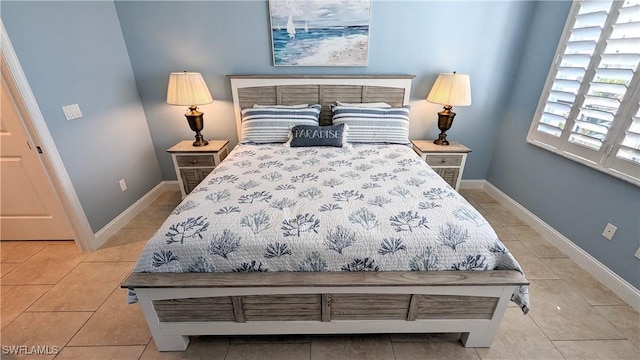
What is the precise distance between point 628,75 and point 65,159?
3.95 m

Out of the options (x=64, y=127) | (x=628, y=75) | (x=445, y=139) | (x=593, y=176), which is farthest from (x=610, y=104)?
(x=64, y=127)

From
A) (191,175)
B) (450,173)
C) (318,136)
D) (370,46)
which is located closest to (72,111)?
(191,175)

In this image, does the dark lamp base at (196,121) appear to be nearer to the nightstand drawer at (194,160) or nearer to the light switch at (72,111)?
the nightstand drawer at (194,160)

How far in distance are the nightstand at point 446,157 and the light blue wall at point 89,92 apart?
114 inches

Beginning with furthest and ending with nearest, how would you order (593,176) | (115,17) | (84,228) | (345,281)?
(115,17) → (84,228) → (593,176) → (345,281)

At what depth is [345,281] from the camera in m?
1.25

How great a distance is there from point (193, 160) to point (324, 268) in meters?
1.97

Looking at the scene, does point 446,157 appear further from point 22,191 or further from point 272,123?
point 22,191

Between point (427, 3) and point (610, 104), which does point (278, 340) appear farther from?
point (427, 3)

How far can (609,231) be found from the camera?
1.85 m

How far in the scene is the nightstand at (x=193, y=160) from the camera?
2.62 metres

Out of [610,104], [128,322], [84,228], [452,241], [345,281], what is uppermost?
[610,104]

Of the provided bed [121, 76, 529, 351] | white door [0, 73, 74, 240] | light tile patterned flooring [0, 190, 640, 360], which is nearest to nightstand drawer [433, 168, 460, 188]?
light tile patterned flooring [0, 190, 640, 360]

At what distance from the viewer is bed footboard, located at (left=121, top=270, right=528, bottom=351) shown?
1254mm
